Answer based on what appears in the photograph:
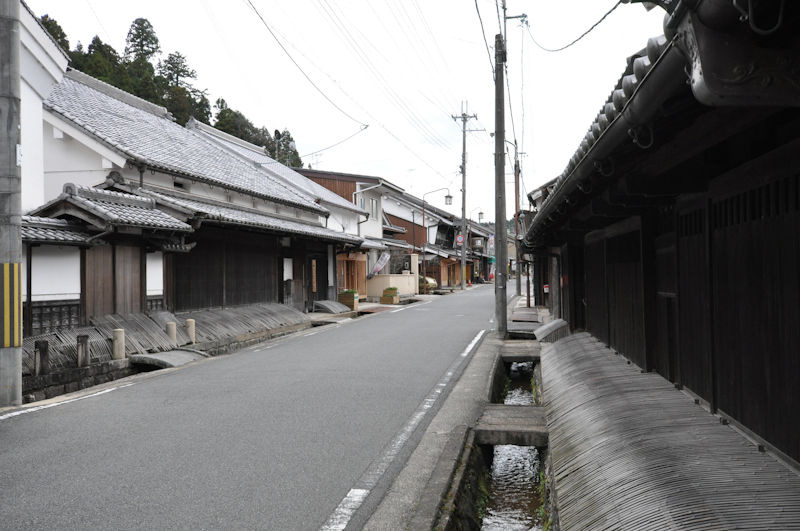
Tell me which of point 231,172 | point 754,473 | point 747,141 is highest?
point 231,172

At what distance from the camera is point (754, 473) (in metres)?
3.45

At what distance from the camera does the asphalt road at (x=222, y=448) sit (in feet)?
14.8

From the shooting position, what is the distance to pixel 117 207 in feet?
42.2

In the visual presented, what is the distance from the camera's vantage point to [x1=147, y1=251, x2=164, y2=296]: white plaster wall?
14.4m

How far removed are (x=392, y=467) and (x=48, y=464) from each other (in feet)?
11.1

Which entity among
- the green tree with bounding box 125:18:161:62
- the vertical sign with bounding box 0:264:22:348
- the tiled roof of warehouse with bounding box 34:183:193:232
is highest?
the green tree with bounding box 125:18:161:62

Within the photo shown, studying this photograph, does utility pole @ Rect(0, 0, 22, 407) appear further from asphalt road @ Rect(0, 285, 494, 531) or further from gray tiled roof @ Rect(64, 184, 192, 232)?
gray tiled roof @ Rect(64, 184, 192, 232)

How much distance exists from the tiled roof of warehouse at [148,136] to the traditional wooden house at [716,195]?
13255mm

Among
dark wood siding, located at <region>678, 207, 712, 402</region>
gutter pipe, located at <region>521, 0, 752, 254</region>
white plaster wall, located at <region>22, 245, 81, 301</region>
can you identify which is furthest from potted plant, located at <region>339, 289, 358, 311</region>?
gutter pipe, located at <region>521, 0, 752, 254</region>

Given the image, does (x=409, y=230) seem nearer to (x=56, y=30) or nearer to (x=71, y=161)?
(x=56, y=30)

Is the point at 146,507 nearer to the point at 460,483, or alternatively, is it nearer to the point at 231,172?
the point at 460,483

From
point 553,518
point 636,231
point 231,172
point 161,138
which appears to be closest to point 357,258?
point 231,172

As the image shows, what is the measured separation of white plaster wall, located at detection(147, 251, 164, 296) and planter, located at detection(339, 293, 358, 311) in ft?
45.3

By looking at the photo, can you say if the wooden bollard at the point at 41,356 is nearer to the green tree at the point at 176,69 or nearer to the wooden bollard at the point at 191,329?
the wooden bollard at the point at 191,329
